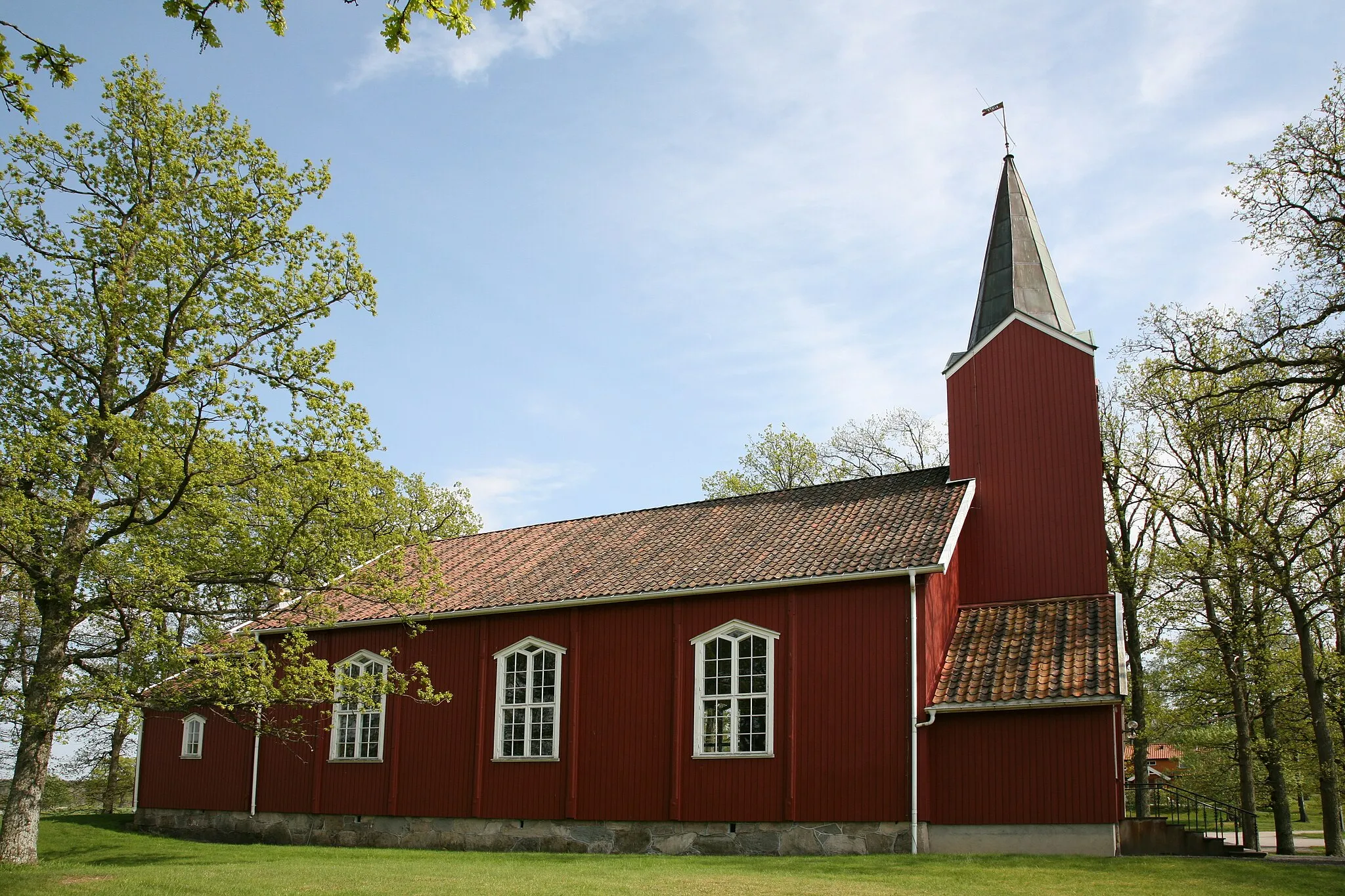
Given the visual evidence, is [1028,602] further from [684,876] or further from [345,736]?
[345,736]

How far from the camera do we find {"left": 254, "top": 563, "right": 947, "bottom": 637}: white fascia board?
59.9ft

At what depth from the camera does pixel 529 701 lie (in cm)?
2206

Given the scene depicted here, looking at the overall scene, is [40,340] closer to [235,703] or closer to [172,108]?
[172,108]

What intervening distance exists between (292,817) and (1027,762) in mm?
15997

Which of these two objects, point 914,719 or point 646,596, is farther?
point 646,596

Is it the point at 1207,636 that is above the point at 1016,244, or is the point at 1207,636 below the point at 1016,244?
below

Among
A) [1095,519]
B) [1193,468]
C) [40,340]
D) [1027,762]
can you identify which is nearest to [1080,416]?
[1095,519]

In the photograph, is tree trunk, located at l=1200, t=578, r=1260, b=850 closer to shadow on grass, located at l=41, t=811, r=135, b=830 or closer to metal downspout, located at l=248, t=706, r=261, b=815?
metal downspout, located at l=248, t=706, r=261, b=815

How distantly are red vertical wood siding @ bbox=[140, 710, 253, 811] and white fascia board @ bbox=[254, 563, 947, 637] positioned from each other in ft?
10.1

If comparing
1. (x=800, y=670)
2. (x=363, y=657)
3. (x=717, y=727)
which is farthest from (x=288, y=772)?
(x=800, y=670)

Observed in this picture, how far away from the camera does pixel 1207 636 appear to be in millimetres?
28484

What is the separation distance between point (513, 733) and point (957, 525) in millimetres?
9499

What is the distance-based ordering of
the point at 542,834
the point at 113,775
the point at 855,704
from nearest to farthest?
the point at 855,704 < the point at 542,834 < the point at 113,775

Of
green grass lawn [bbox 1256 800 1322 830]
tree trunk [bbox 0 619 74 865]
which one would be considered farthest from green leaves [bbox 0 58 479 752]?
green grass lawn [bbox 1256 800 1322 830]
